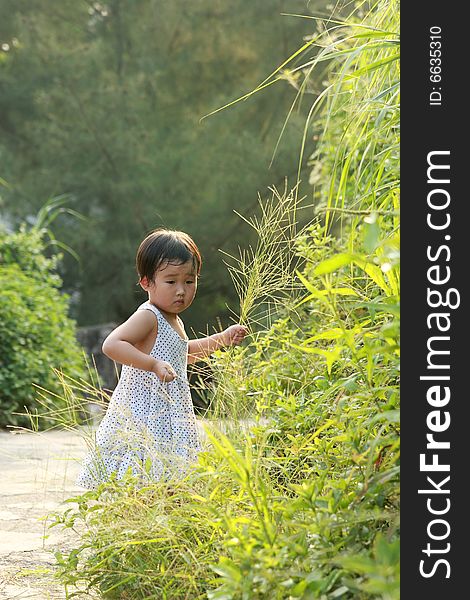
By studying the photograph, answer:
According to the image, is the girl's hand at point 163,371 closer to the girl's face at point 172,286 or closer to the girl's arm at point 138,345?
the girl's arm at point 138,345

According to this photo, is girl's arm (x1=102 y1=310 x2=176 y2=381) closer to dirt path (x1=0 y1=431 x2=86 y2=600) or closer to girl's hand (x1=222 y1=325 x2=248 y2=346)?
girl's hand (x1=222 y1=325 x2=248 y2=346)

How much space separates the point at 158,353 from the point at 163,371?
12.6 inches

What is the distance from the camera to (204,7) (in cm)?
1216

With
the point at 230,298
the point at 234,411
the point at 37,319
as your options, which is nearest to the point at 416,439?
the point at 234,411

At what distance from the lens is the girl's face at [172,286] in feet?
10.1

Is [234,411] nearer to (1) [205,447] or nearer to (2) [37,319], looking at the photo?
(1) [205,447]

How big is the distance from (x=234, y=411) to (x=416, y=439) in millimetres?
939

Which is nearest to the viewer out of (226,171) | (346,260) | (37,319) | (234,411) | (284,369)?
(346,260)

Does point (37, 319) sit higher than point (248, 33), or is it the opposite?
point (248, 33)

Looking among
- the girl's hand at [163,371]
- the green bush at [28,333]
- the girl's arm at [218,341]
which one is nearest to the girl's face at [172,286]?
the girl's arm at [218,341]

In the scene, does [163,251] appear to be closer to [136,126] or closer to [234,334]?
[234,334]

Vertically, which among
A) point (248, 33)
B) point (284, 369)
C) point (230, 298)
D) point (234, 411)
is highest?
point (248, 33)

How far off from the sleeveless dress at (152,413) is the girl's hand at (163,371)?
50 mm

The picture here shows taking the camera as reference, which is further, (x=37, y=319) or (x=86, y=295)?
(x=86, y=295)
